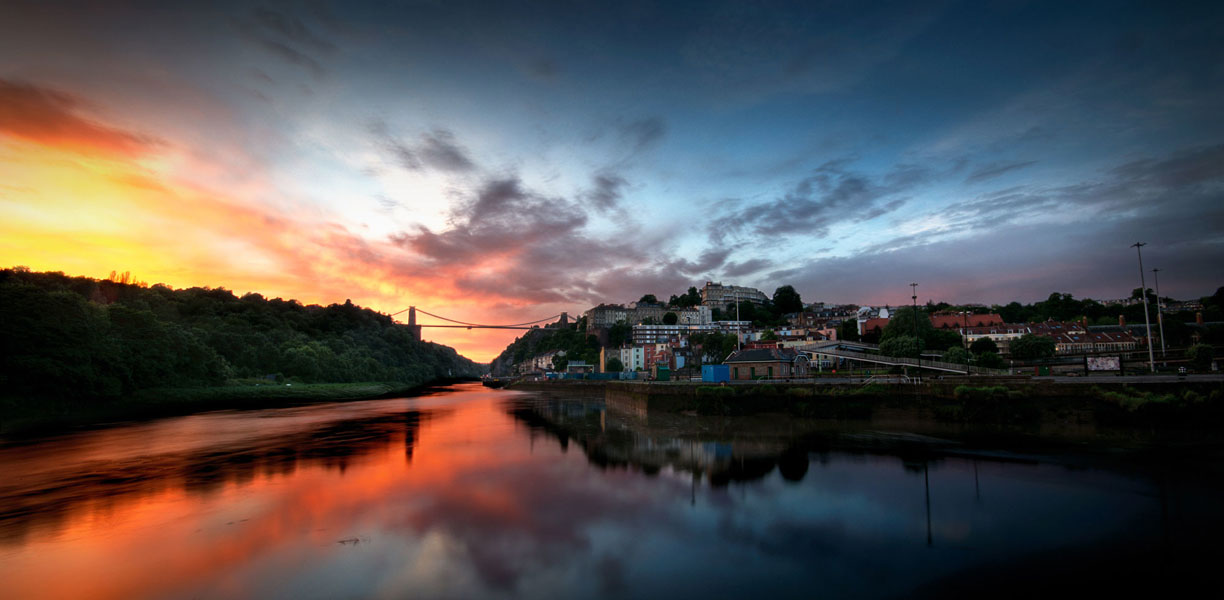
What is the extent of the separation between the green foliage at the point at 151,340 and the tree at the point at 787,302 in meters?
101

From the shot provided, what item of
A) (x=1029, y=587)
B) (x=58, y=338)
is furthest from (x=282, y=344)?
Result: (x=1029, y=587)

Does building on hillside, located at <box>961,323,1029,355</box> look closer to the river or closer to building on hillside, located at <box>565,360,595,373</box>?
the river

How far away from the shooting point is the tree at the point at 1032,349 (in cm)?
4291

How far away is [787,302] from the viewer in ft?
453

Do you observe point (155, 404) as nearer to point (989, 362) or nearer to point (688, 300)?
point (989, 362)

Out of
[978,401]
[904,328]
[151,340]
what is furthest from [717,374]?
[151,340]

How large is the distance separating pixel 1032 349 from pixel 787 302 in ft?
313

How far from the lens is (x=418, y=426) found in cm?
2888

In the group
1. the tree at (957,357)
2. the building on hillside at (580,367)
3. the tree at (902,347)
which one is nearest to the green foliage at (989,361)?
the tree at (957,357)

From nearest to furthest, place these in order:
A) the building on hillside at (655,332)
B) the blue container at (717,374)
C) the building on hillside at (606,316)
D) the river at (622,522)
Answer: the river at (622,522)
the blue container at (717,374)
the building on hillside at (655,332)
the building on hillside at (606,316)

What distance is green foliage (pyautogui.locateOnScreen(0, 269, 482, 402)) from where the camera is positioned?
27672 mm

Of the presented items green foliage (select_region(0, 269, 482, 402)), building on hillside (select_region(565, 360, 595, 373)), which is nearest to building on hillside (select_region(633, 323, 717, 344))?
building on hillside (select_region(565, 360, 595, 373))

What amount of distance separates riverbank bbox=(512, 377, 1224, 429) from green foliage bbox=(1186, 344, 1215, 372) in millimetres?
12780

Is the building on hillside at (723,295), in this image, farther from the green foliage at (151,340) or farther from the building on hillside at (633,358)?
the green foliage at (151,340)
